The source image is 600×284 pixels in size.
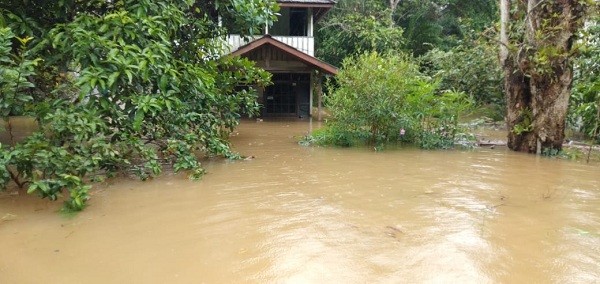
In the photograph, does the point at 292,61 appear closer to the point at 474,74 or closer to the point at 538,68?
the point at 474,74

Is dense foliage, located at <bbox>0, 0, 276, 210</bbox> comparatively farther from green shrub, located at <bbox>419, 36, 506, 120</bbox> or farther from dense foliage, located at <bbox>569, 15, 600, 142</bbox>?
green shrub, located at <bbox>419, 36, 506, 120</bbox>

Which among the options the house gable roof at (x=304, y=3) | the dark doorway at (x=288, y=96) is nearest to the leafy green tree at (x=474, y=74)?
the house gable roof at (x=304, y=3)

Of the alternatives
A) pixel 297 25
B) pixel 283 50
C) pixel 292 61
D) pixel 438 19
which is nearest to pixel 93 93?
pixel 283 50

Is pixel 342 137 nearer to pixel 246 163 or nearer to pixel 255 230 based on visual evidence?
pixel 246 163

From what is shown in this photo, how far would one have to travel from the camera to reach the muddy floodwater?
3.10 meters

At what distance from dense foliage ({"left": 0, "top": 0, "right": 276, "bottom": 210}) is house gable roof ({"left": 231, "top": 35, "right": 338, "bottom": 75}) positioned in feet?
26.4

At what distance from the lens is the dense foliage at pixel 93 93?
15.3 feet

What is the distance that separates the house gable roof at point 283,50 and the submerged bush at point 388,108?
18.8 ft

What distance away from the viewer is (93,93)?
5559mm

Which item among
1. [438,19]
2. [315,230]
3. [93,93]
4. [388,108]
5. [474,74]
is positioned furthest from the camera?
[438,19]

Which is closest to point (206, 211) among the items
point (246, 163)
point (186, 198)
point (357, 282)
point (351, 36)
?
point (186, 198)

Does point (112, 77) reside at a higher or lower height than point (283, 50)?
lower

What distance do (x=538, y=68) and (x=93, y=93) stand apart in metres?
Result: 7.66

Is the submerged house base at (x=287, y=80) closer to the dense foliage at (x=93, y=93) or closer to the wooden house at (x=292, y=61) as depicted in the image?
the wooden house at (x=292, y=61)
